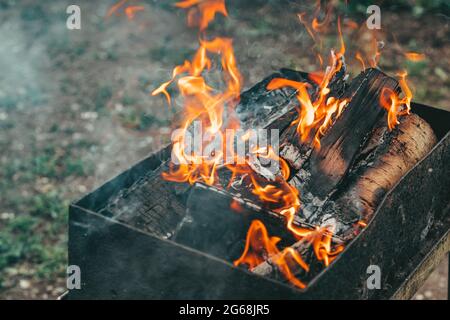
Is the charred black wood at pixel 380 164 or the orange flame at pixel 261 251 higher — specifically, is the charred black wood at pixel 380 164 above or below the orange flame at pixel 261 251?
above

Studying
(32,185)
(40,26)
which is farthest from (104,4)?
(32,185)

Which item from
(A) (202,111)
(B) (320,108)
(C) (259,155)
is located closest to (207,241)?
(C) (259,155)

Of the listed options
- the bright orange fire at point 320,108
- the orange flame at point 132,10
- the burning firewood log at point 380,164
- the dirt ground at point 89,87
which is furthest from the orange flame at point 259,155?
the orange flame at point 132,10

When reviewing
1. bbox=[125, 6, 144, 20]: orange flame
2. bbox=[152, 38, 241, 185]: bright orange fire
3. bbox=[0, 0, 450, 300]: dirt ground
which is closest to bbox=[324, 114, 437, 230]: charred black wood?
bbox=[152, 38, 241, 185]: bright orange fire

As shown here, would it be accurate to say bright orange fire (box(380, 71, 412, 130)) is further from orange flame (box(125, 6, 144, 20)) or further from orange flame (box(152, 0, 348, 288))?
orange flame (box(125, 6, 144, 20))

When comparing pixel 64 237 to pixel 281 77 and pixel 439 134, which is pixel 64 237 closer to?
pixel 281 77

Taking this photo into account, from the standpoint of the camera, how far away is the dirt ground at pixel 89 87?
5.10 meters

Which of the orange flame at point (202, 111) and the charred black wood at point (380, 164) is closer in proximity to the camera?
the charred black wood at point (380, 164)

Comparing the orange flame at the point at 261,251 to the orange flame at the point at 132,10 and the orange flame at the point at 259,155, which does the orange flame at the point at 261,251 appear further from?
the orange flame at the point at 132,10

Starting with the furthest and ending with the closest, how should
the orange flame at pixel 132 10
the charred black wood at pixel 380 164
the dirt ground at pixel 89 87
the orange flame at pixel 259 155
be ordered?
the orange flame at pixel 132 10 → the dirt ground at pixel 89 87 → the charred black wood at pixel 380 164 → the orange flame at pixel 259 155

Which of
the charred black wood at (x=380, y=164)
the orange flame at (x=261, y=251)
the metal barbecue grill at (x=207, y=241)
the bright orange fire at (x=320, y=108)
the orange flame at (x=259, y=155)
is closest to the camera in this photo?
the metal barbecue grill at (x=207, y=241)

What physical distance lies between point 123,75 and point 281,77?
3937 millimetres

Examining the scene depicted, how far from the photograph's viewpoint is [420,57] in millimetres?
7816

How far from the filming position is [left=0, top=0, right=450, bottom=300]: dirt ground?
510cm
